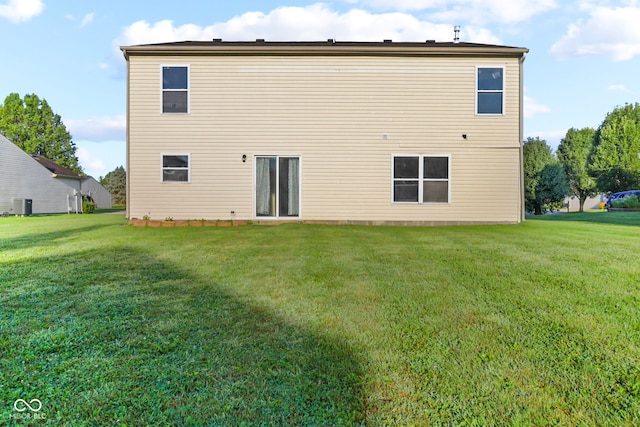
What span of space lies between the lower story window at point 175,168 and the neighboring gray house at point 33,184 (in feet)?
47.3

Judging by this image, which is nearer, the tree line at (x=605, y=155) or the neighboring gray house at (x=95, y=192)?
the tree line at (x=605, y=155)

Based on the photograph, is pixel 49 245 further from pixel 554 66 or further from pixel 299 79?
pixel 554 66

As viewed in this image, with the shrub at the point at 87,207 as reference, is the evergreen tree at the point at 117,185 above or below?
above

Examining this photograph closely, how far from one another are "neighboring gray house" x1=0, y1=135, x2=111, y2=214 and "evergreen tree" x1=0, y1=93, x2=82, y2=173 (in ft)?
45.1

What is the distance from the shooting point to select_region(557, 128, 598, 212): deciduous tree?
33375 millimetres

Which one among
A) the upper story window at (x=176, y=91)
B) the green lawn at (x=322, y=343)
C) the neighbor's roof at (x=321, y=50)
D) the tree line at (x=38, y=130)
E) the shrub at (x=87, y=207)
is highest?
the tree line at (x=38, y=130)

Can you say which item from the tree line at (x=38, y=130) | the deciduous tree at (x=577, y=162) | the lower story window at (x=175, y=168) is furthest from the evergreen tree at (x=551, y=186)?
the tree line at (x=38, y=130)

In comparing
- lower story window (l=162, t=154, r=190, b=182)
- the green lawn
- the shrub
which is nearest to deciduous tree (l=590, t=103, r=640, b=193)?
the green lawn

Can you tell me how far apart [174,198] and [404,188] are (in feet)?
22.3

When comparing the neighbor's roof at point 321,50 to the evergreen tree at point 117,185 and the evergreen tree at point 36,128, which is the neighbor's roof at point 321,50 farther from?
the evergreen tree at point 36,128

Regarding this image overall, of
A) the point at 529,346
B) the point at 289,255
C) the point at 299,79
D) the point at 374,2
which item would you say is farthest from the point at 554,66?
the point at 529,346

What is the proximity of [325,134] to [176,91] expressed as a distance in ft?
15.1

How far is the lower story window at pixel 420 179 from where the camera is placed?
37.6 ft

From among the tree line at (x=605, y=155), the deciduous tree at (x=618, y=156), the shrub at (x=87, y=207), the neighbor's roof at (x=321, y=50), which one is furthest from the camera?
the tree line at (x=605, y=155)
